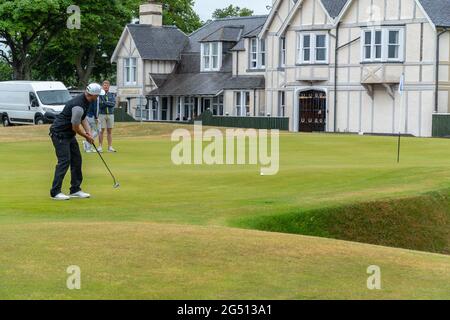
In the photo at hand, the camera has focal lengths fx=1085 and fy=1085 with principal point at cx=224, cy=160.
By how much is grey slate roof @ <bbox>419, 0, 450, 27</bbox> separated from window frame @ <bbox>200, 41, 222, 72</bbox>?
2430 centimetres

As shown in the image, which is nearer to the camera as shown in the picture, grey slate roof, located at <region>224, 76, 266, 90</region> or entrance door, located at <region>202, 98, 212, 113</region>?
grey slate roof, located at <region>224, 76, 266, 90</region>

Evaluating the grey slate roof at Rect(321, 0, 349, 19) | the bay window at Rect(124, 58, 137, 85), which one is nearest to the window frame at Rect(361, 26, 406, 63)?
the grey slate roof at Rect(321, 0, 349, 19)

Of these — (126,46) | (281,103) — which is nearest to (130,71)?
(126,46)

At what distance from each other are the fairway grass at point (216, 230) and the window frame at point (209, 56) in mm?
52111

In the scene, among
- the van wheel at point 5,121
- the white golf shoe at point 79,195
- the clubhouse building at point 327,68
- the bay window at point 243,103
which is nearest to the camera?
the white golf shoe at point 79,195

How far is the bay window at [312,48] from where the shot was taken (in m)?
70.7

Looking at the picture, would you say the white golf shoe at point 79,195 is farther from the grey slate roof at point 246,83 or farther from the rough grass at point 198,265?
the grey slate roof at point 246,83

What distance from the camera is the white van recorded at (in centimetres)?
6506

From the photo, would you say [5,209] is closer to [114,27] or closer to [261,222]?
[261,222]

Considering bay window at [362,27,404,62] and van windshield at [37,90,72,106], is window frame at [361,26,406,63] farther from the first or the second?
van windshield at [37,90,72,106]

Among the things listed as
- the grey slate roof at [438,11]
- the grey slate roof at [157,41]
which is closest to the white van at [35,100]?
the grey slate roof at [438,11]

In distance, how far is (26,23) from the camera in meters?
87.6

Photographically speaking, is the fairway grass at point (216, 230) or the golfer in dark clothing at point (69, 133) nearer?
the fairway grass at point (216, 230)

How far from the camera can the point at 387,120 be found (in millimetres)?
66500
